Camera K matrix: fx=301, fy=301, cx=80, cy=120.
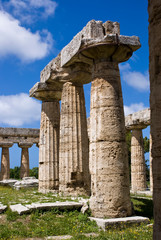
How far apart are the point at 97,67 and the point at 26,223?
18.0ft

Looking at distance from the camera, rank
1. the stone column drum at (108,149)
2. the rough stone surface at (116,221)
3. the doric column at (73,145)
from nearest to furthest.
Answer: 1. the rough stone surface at (116,221)
2. the stone column drum at (108,149)
3. the doric column at (73,145)

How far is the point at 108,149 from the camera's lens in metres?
9.55

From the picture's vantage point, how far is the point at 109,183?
30.7ft

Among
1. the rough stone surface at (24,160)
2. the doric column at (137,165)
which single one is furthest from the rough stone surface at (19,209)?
the rough stone surface at (24,160)

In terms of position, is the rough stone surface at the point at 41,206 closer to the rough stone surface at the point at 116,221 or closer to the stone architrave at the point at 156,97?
the rough stone surface at the point at 116,221

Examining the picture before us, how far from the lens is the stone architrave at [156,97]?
135 inches

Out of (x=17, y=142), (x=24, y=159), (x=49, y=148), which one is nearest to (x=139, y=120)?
(x=49, y=148)

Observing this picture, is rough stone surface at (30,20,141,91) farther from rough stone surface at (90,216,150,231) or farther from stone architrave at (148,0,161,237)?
stone architrave at (148,0,161,237)

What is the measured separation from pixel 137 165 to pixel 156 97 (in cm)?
1916

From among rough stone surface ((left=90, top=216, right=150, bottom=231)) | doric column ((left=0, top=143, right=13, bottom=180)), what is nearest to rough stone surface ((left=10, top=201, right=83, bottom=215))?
rough stone surface ((left=90, top=216, right=150, bottom=231))

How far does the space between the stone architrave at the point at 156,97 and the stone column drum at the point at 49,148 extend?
40.1ft

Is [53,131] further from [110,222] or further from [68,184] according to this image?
[110,222]

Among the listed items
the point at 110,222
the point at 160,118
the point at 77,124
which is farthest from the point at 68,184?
the point at 160,118

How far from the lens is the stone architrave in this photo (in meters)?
3.44
